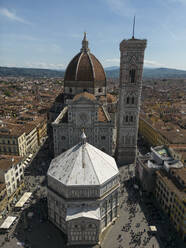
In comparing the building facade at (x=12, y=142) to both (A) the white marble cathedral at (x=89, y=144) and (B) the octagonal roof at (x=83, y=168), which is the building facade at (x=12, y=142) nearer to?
(A) the white marble cathedral at (x=89, y=144)

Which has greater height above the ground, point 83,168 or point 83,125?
point 83,125

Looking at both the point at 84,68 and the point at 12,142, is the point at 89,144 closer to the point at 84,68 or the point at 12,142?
the point at 84,68

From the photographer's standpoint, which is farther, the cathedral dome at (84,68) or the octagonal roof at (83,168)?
the cathedral dome at (84,68)

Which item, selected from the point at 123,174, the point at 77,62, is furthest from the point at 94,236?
the point at 77,62

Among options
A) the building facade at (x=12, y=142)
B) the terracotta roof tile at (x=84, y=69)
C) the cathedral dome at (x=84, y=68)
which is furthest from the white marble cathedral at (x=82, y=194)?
the cathedral dome at (x=84, y=68)

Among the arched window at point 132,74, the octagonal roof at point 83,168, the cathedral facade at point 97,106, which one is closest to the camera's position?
the octagonal roof at point 83,168

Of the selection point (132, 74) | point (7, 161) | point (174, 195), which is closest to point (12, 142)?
point (7, 161)
